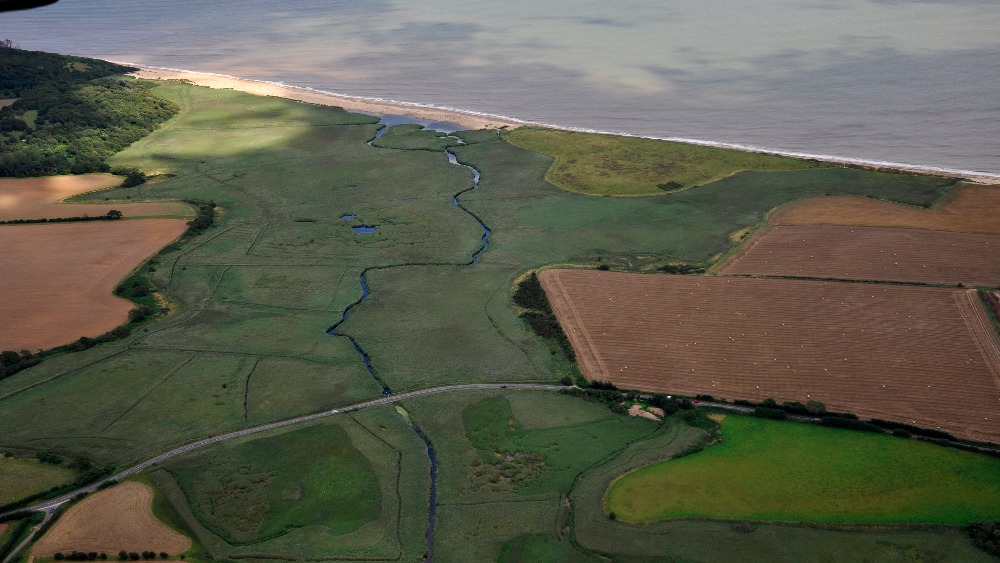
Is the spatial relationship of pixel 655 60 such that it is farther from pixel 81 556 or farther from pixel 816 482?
pixel 81 556

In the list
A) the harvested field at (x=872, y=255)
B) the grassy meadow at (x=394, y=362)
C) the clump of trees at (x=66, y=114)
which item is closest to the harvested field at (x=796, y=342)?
the harvested field at (x=872, y=255)

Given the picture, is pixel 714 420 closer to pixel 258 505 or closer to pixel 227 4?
pixel 258 505

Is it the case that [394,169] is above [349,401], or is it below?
above

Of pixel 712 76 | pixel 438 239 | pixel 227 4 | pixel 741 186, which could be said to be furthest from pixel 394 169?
pixel 227 4

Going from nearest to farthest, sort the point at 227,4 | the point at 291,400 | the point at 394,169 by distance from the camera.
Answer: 1. the point at 291,400
2. the point at 394,169
3. the point at 227,4

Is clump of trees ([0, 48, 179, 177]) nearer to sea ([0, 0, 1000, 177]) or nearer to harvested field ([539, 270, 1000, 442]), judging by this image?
sea ([0, 0, 1000, 177])

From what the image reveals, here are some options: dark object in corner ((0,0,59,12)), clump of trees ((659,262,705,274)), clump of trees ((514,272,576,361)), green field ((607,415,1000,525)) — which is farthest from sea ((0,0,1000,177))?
dark object in corner ((0,0,59,12))
